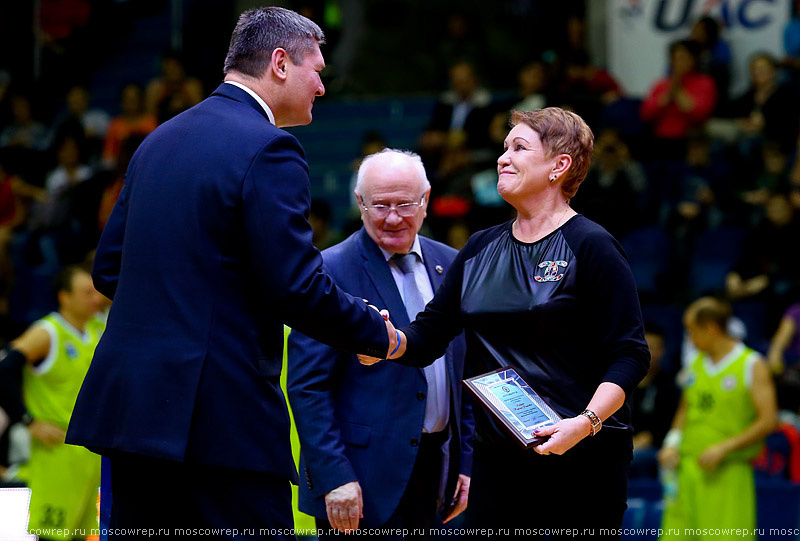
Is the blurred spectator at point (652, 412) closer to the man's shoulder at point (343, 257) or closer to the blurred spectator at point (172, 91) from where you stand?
the man's shoulder at point (343, 257)

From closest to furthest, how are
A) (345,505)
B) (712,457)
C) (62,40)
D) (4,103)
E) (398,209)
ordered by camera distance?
(345,505)
(398,209)
(712,457)
(4,103)
(62,40)

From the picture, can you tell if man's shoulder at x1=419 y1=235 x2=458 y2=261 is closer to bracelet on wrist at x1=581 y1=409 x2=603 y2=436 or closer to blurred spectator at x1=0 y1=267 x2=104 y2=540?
bracelet on wrist at x1=581 y1=409 x2=603 y2=436

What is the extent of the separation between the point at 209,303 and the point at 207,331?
0.08 meters

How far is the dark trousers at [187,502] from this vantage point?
118 inches

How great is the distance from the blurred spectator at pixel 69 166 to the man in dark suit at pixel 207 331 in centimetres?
911

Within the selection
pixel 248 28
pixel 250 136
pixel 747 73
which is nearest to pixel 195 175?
pixel 250 136

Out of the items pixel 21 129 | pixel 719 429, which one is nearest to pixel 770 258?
pixel 719 429

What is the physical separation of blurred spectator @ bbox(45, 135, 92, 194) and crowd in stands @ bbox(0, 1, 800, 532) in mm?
21

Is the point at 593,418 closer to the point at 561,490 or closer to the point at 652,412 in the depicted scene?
the point at 561,490

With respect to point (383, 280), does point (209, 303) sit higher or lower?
higher

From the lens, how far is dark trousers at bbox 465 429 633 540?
11.3 feet

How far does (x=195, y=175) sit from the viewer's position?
3.07 m

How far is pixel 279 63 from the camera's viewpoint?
131 inches

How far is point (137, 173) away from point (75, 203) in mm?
8083
